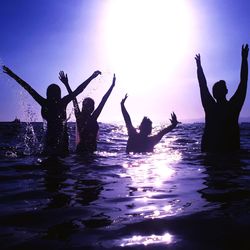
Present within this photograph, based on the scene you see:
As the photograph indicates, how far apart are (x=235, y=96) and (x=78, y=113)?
166 inches

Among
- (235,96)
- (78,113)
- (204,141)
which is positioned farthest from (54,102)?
(235,96)

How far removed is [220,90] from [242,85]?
50cm

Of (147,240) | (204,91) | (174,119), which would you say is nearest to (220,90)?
(204,91)

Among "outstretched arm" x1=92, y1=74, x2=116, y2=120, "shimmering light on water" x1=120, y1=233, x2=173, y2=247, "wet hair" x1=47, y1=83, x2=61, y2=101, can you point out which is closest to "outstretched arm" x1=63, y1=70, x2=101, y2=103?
"wet hair" x1=47, y1=83, x2=61, y2=101

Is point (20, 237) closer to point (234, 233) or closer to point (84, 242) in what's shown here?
point (84, 242)

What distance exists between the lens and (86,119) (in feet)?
30.1

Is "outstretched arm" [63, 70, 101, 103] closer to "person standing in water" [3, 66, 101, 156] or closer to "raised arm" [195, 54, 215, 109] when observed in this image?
"person standing in water" [3, 66, 101, 156]

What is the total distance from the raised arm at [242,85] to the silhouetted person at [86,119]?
3.44 m

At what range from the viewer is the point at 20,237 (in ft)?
8.68

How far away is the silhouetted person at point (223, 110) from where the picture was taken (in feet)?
23.8

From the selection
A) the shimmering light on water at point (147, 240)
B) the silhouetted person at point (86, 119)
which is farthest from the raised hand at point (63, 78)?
the shimmering light on water at point (147, 240)

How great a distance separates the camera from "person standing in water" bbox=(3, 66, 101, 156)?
8305 mm

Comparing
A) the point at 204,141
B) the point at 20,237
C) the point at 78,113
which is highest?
the point at 78,113

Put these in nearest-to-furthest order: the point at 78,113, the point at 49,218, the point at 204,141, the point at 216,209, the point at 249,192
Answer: the point at 49,218
the point at 216,209
the point at 249,192
the point at 204,141
the point at 78,113
